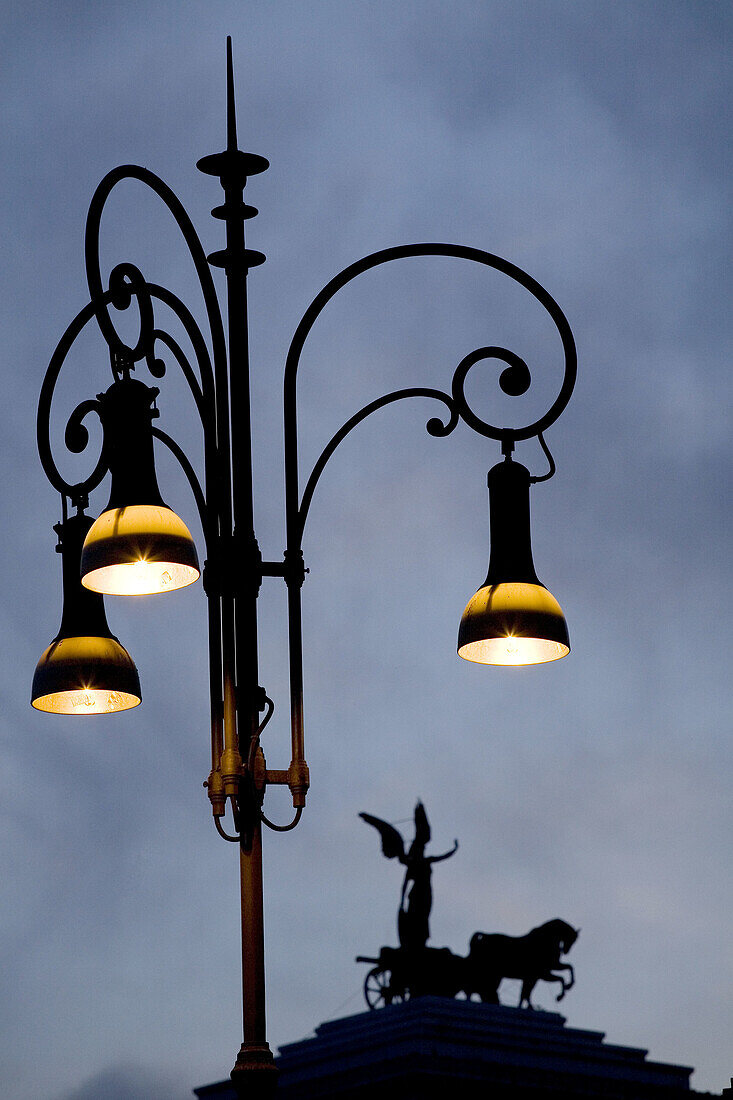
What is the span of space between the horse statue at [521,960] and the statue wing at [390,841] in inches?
97.8

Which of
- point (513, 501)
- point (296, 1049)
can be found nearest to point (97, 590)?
point (513, 501)

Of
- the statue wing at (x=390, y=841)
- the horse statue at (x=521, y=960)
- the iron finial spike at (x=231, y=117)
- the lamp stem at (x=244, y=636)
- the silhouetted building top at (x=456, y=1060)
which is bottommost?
the lamp stem at (x=244, y=636)

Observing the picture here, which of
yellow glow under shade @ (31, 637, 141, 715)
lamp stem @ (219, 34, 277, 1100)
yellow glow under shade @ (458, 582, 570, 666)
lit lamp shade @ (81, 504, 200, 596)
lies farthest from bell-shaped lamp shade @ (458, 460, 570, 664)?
yellow glow under shade @ (31, 637, 141, 715)

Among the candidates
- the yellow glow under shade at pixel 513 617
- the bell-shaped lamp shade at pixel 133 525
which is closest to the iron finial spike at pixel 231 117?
the bell-shaped lamp shade at pixel 133 525

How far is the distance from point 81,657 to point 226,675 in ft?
3.27

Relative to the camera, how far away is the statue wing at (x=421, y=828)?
1809 inches

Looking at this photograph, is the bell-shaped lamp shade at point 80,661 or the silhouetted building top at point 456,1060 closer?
the bell-shaped lamp shade at point 80,661

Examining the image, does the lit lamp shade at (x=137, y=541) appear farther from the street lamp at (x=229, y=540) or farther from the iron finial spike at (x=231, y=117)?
the iron finial spike at (x=231, y=117)

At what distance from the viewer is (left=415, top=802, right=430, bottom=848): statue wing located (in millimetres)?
45938

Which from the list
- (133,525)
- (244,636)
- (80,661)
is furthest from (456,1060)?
(133,525)

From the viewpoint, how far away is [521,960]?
148 ft

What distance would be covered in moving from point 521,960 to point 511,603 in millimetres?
36757

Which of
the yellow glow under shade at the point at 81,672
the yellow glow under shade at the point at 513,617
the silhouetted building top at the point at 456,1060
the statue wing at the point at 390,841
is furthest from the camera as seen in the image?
the statue wing at the point at 390,841

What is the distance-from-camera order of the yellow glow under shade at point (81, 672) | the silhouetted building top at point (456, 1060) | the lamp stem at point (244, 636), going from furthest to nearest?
1. the silhouetted building top at point (456, 1060)
2. the yellow glow under shade at point (81, 672)
3. the lamp stem at point (244, 636)
